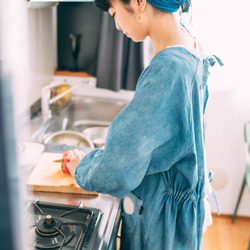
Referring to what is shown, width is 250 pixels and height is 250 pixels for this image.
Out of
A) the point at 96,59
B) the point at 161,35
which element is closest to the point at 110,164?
the point at 161,35

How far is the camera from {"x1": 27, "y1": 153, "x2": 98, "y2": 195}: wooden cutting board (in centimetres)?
107

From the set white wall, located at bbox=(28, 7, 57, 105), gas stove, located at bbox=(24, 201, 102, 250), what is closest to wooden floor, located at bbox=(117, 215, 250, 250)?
white wall, located at bbox=(28, 7, 57, 105)

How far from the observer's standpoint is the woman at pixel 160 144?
0.72 metres

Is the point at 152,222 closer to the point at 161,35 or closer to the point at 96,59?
the point at 161,35

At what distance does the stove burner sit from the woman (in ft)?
0.45

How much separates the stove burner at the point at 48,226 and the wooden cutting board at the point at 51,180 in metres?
0.18

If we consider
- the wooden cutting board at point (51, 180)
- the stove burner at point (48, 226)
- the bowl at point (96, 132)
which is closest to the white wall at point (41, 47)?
the bowl at point (96, 132)

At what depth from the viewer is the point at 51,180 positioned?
1094mm

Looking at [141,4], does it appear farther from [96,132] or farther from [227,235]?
[227,235]

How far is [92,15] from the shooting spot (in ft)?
7.02

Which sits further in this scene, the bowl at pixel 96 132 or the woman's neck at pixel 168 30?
the bowl at pixel 96 132

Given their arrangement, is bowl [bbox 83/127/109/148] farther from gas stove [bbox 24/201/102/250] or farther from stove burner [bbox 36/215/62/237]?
stove burner [bbox 36/215/62/237]

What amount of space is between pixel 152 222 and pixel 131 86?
135 centimetres

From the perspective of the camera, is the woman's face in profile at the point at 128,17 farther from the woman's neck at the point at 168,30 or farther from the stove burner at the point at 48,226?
the stove burner at the point at 48,226
